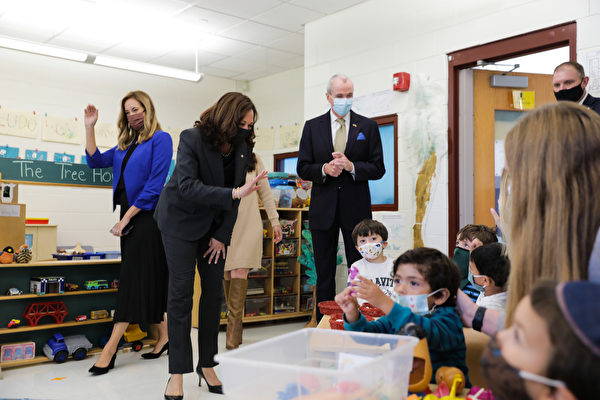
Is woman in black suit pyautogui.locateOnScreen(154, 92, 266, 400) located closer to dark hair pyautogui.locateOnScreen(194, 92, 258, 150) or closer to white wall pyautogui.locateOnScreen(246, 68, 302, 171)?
dark hair pyautogui.locateOnScreen(194, 92, 258, 150)

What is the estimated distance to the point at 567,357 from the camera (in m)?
0.61

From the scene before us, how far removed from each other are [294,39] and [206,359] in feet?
13.6

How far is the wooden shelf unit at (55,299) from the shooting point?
339 cm

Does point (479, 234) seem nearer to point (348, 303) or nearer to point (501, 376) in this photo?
point (348, 303)

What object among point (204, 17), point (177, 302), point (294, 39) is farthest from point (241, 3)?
point (177, 302)

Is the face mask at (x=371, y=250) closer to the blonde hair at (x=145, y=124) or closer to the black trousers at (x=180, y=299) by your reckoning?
the black trousers at (x=180, y=299)

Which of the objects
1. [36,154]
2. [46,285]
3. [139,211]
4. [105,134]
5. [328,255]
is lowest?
[46,285]

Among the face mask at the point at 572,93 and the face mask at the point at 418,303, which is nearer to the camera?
the face mask at the point at 418,303

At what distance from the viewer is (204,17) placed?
5305mm

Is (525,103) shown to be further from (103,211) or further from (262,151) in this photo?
(103,211)

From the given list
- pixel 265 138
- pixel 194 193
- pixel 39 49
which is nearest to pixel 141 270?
pixel 194 193

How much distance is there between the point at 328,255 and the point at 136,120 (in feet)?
4.87

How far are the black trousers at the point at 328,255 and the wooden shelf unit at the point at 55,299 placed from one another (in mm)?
1533

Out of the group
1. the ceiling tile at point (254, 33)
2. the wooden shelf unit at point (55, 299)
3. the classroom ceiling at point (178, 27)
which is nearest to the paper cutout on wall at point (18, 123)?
the classroom ceiling at point (178, 27)
